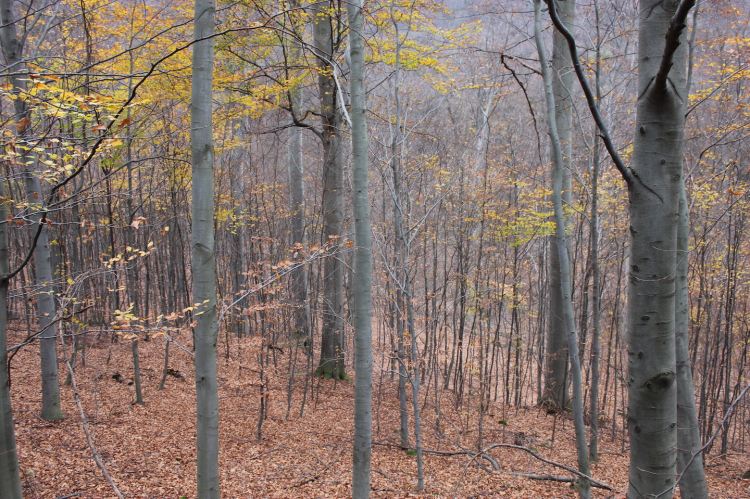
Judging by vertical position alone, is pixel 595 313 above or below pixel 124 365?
above

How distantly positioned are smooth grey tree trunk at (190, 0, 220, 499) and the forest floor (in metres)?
2.16

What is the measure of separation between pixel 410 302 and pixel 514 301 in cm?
519

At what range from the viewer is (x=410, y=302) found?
18.8 ft

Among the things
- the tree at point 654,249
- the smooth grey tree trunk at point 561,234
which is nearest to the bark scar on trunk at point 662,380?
the tree at point 654,249

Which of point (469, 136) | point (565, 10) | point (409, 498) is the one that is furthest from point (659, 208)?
point (469, 136)

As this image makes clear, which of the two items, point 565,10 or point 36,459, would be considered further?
point 565,10

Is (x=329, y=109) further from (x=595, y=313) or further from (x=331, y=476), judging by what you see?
(x=331, y=476)

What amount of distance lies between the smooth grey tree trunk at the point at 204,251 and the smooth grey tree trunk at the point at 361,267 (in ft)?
3.99

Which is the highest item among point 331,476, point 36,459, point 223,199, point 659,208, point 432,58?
point 432,58

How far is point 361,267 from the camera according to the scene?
3824mm

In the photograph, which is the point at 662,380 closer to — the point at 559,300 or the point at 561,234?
the point at 561,234

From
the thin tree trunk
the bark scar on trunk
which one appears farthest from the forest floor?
the bark scar on trunk

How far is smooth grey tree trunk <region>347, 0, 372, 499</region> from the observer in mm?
3713

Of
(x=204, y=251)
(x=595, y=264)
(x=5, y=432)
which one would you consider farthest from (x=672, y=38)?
(x=5, y=432)
